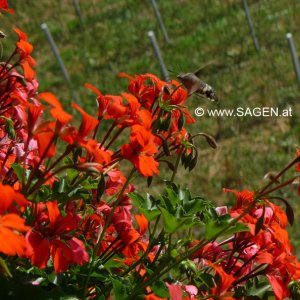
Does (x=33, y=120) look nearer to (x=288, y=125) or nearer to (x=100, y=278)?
(x=100, y=278)

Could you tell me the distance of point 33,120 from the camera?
4.07 feet

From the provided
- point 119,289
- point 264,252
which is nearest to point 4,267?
point 119,289

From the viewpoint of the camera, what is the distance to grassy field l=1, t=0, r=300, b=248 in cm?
574

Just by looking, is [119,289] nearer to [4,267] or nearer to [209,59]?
[4,267]

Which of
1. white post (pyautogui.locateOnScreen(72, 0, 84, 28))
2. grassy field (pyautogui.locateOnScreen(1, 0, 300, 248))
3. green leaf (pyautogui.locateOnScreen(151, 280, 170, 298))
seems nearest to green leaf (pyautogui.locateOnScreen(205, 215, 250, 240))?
green leaf (pyautogui.locateOnScreen(151, 280, 170, 298))

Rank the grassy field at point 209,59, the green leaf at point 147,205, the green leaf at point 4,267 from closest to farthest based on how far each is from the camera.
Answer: the green leaf at point 4,267 → the green leaf at point 147,205 → the grassy field at point 209,59

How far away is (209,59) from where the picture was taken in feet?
25.2

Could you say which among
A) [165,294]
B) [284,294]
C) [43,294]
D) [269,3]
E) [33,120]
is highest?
[33,120]

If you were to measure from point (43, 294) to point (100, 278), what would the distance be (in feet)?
0.72

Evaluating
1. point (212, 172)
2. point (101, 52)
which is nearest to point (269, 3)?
point (101, 52)

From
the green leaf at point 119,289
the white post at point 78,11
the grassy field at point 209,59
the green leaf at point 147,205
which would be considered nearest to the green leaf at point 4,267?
the green leaf at point 119,289

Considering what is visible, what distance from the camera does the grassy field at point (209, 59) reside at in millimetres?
5742

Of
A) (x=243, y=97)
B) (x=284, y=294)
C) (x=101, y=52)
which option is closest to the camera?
(x=284, y=294)

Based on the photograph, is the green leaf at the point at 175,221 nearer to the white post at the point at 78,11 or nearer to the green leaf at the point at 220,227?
the green leaf at the point at 220,227
